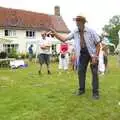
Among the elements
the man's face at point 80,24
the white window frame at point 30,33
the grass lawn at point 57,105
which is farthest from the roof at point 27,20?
the man's face at point 80,24

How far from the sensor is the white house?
71938 millimetres

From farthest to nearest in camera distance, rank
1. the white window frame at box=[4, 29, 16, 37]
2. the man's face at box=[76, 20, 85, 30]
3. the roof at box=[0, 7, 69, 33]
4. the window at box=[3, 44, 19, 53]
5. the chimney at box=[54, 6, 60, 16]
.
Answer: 1. the chimney at box=[54, 6, 60, 16]
2. the white window frame at box=[4, 29, 16, 37]
3. the roof at box=[0, 7, 69, 33]
4. the window at box=[3, 44, 19, 53]
5. the man's face at box=[76, 20, 85, 30]

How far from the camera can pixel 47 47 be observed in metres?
21.0

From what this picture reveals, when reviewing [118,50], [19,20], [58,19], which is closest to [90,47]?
[118,50]

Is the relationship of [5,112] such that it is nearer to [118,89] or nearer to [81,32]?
[81,32]

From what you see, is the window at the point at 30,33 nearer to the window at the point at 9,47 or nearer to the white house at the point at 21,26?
the white house at the point at 21,26

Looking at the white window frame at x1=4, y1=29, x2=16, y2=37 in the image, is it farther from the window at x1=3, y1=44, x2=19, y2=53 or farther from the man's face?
the man's face

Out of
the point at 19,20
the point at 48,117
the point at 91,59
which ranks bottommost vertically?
the point at 48,117

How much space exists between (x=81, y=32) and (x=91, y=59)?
28.3 inches

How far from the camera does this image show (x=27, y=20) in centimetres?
7569

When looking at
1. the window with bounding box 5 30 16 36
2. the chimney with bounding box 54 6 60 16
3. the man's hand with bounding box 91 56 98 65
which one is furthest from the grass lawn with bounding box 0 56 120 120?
the chimney with bounding box 54 6 60 16

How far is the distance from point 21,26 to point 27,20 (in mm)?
2588

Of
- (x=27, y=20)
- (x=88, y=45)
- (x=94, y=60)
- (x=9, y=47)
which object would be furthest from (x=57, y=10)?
(x=94, y=60)

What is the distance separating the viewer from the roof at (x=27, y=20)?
72.2 meters
